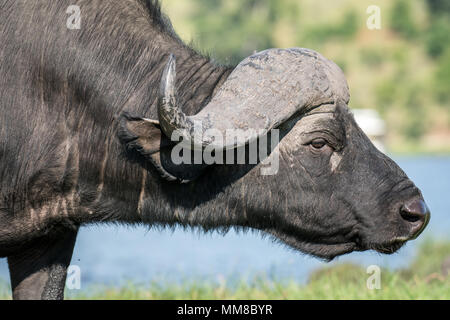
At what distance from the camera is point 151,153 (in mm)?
4535

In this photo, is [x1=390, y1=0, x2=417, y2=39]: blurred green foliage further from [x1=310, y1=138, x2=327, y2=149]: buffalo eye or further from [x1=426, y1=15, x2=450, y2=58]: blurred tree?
[x1=310, y1=138, x2=327, y2=149]: buffalo eye

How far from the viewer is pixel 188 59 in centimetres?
502

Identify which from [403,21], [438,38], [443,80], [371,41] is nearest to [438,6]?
[403,21]

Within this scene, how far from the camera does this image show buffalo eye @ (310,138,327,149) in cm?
465

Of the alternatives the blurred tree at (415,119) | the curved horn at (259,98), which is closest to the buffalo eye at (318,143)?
the curved horn at (259,98)

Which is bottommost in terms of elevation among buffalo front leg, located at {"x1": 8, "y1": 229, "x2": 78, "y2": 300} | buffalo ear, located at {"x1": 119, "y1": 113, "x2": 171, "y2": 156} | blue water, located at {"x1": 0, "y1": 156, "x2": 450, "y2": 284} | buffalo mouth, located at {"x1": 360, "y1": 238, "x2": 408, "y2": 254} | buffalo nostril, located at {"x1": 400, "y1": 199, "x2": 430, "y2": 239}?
blue water, located at {"x1": 0, "y1": 156, "x2": 450, "y2": 284}

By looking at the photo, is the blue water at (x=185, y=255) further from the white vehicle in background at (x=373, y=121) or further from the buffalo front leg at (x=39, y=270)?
the white vehicle in background at (x=373, y=121)

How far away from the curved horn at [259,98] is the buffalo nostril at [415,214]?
0.79m

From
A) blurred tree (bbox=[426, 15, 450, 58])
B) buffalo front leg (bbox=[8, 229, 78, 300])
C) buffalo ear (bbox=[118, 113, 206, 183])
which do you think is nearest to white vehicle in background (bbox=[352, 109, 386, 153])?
blurred tree (bbox=[426, 15, 450, 58])

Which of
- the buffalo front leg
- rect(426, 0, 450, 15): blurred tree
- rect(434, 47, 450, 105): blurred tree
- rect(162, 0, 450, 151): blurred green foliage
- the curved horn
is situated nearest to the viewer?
the curved horn

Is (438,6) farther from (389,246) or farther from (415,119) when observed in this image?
(389,246)

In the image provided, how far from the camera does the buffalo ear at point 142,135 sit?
4480mm

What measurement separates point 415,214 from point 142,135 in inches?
68.0
